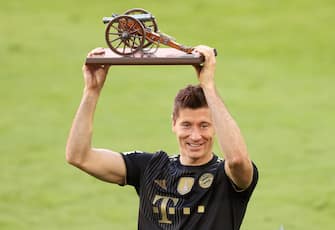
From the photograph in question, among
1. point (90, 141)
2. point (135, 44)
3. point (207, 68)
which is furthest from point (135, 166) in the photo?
point (207, 68)

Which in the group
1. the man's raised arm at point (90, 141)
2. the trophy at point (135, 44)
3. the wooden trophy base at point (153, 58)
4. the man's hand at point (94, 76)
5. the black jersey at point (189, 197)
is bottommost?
the black jersey at point (189, 197)

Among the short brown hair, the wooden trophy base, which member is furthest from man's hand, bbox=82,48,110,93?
the short brown hair

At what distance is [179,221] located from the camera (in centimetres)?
770

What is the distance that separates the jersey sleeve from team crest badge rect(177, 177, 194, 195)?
0.30 metres

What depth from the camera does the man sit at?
7660 mm

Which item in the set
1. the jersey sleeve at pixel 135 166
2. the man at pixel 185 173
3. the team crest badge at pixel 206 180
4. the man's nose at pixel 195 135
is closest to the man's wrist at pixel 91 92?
the man at pixel 185 173

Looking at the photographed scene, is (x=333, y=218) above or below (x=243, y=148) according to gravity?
below

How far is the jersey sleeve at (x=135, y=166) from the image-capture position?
26.2ft

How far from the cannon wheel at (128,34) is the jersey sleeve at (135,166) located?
0.76 metres

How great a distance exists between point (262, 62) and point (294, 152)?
509 cm

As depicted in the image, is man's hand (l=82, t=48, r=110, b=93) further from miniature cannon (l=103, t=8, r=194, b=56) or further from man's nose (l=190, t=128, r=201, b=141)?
man's nose (l=190, t=128, r=201, b=141)

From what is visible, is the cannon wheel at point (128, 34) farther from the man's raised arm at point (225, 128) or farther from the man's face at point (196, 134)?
the man's face at point (196, 134)

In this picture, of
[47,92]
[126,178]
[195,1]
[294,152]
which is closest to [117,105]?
[47,92]

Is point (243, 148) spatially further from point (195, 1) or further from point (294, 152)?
point (195, 1)
